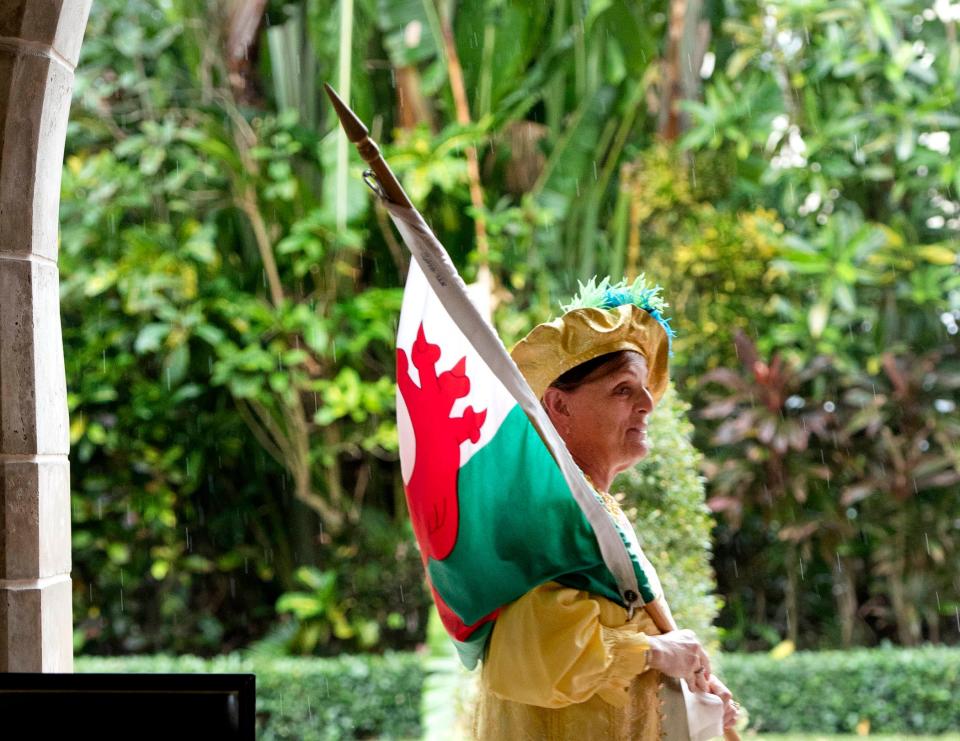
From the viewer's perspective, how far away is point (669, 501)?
277 cm

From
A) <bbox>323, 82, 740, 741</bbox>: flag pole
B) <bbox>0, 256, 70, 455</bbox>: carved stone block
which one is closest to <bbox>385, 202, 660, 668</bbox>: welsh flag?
<bbox>323, 82, 740, 741</bbox>: flag pole

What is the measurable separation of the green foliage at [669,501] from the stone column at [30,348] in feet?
4.28

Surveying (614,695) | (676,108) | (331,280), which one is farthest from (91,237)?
(614,695)

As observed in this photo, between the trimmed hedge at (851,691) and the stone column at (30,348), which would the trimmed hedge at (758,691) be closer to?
the trimmed hedge at (851,691)

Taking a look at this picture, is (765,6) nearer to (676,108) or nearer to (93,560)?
(676,108)

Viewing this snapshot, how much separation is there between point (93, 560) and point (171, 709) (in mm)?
4846

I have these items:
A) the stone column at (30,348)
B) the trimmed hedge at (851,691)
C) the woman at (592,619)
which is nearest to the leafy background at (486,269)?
the trimmed hedge at (851,691)

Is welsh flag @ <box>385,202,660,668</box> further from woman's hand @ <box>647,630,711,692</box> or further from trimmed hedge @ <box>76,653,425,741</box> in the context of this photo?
trimmed hedge @ <box>76,653,425,741</box>

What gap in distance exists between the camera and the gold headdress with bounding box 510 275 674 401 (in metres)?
1.73

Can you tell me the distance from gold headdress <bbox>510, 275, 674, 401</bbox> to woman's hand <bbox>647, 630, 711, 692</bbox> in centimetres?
40

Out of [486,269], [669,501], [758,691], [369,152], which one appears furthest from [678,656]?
[486,269]

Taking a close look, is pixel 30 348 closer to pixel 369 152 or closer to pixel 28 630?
pixel 28 630

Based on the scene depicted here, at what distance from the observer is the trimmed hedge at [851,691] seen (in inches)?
187

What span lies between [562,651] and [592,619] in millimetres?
61
